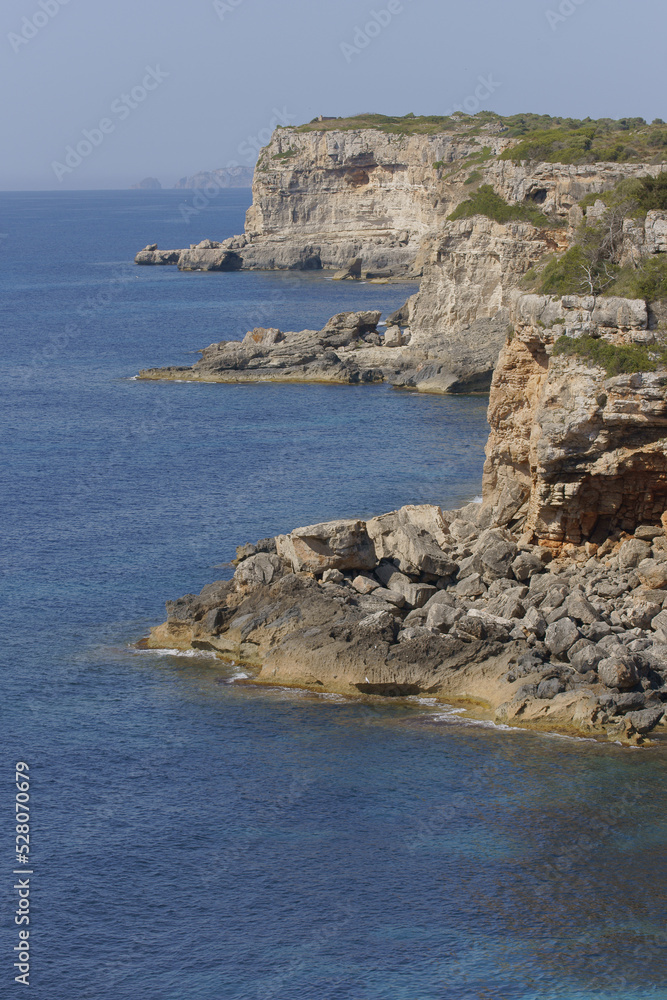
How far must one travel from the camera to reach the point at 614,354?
121ft

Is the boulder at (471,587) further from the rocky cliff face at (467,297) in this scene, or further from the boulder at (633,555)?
the rocky cliff face at (467,297)

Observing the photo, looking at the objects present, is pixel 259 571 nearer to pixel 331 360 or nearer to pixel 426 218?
pixel 331 360

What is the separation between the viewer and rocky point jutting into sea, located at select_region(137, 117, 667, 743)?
34.6 metres

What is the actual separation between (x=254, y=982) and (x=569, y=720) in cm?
1355

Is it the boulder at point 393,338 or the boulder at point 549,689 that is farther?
the boulder at point 393,338

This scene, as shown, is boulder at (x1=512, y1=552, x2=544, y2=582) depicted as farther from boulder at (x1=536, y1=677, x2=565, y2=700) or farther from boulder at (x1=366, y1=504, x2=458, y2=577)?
boulder at (x1=536, y1=677, x2=565, y2=700)

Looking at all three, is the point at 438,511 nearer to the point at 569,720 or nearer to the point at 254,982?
the point at 569,720

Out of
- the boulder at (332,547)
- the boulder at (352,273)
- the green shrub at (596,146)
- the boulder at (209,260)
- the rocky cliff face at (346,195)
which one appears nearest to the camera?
the boulder at (332,547)

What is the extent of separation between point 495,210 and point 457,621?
56809 mm

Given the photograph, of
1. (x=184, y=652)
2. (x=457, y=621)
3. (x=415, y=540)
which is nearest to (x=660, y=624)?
(x=457, y=621)

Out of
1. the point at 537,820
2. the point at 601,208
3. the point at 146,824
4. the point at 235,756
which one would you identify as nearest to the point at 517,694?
the point at 537,820

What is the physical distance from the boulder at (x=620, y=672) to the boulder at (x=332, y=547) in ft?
34.1

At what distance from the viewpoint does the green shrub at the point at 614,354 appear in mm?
36344

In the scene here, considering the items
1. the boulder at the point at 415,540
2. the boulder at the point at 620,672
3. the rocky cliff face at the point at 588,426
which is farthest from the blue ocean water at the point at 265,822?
the rocky cliff face at the point at 588,426
